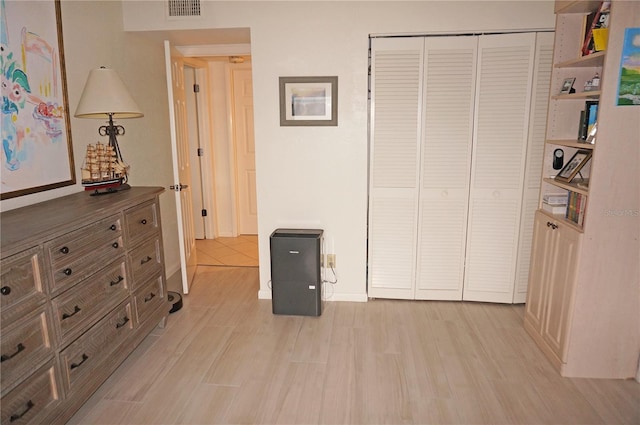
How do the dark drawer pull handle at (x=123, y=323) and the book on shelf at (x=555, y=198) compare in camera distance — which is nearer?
the dark drawer pull handle at (x=123, y=323)

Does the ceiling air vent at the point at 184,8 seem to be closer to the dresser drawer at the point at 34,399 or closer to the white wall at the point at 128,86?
the white wall at the point at 128,86

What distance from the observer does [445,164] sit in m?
3.27

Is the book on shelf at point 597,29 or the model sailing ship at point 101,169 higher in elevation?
the book on shelf at point 597,29

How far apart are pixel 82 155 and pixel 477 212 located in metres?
2.82

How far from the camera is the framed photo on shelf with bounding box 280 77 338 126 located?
127 inches

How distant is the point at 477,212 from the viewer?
10.9ft

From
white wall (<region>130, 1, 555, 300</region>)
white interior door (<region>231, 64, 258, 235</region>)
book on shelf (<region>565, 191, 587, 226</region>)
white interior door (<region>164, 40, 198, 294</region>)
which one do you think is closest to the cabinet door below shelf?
book on shelf (<region>565, 191, 587, 226</region>)

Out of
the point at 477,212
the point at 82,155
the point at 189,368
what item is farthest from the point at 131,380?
the point at 477,212

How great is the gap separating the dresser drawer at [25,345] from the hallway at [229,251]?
267 cm

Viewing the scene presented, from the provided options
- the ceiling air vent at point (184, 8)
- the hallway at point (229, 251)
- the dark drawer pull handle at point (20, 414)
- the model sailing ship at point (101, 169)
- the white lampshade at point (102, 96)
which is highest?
the ceiling air vent at point (184, 8)

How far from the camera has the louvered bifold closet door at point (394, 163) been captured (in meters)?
3.17

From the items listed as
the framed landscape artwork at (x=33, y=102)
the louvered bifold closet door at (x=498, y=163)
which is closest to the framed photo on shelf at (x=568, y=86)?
the louvered bifold closet door at (x=498, y=163)

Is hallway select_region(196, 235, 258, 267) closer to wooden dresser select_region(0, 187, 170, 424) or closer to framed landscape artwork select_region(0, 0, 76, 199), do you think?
wooden dresser select_region(0, 187, 170, 424)

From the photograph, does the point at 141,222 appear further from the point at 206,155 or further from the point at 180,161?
the point at 206,155
